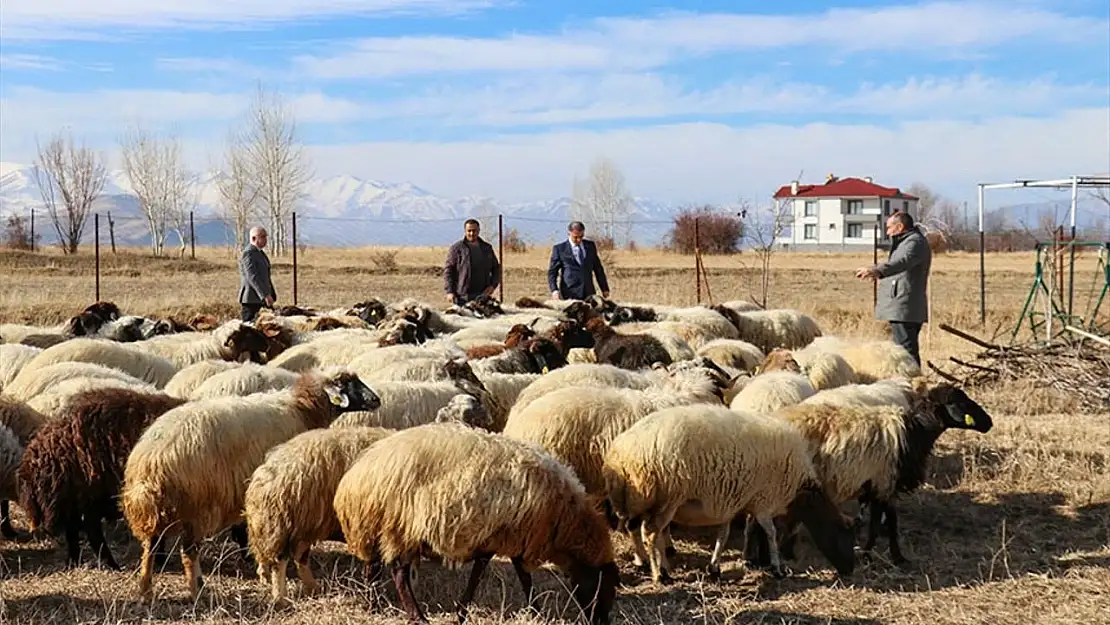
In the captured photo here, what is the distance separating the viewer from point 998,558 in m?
6.98

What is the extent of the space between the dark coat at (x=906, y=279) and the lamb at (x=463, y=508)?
5.88 m

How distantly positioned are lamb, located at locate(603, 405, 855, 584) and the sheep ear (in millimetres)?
1703

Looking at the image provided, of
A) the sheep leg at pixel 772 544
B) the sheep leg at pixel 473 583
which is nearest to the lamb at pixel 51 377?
the sheep leg at pixel 473 583

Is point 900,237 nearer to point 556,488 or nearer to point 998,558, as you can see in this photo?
point 998,558

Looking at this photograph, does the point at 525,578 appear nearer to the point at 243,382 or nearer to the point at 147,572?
the point at 147,572

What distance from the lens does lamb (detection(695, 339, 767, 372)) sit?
35.3 feet

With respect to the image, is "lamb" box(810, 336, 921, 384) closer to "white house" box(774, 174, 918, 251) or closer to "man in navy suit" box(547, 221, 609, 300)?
"man in navy suit" box(547, 221, 609, 300)

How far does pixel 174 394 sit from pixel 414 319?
3664 mm

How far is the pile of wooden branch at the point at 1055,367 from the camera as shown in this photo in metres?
11.8

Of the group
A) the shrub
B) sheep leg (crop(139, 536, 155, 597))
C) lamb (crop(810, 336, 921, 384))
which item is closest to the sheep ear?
sheep leg (crop(139, 536, 155, 597))

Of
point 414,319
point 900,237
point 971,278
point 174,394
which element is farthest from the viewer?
point 971,278

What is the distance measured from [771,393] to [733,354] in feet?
8.73

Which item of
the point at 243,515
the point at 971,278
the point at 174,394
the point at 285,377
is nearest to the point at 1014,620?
the point at 243,515

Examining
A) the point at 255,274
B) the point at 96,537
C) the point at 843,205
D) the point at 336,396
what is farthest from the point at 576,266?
the point at 843,205
